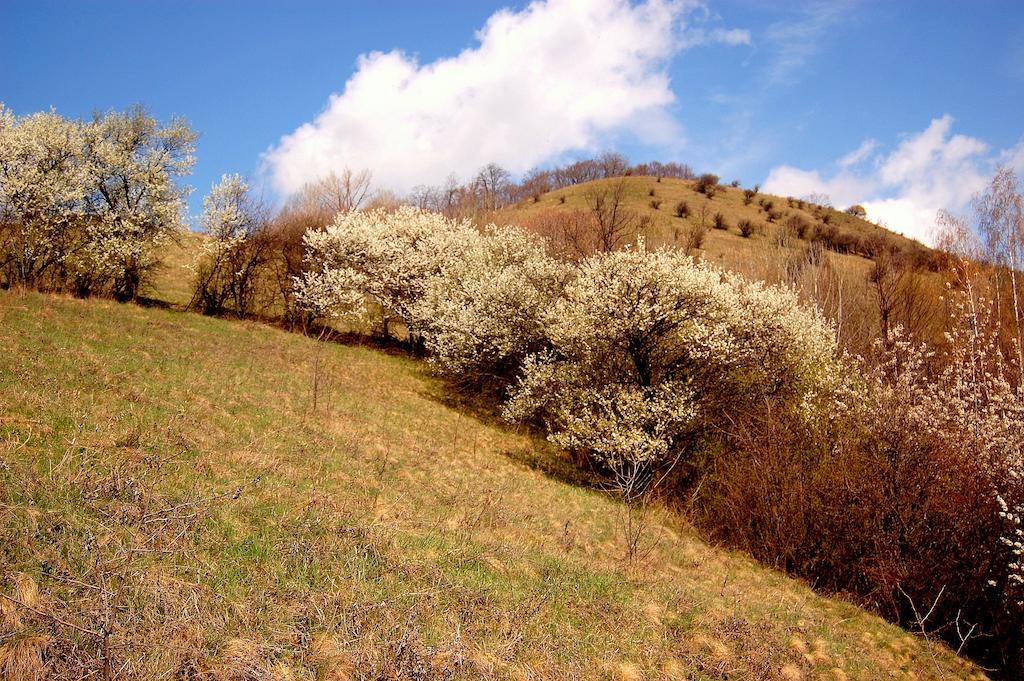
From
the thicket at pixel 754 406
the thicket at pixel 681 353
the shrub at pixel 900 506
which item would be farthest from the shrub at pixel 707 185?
the shrub at pixel 900 506

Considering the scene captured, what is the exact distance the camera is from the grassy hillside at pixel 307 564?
16.9ft

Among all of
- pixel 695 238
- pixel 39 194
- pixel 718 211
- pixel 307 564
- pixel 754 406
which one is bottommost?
pixel 307 564

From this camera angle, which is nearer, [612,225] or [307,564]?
[307,564]

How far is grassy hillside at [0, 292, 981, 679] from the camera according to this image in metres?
5.16

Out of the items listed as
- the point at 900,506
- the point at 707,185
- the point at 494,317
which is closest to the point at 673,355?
the point at 900,506

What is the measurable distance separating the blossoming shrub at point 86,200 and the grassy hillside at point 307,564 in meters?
11.1

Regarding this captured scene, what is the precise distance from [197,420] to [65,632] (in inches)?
262

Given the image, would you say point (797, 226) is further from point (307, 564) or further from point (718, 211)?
point (307, 564)

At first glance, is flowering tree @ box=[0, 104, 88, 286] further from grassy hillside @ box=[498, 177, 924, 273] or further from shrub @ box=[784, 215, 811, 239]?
shrub @ box=[784, 215, 811, 239]

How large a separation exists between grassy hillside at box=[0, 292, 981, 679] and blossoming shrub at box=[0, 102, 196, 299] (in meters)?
11.1

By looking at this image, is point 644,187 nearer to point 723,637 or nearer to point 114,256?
point 114,256

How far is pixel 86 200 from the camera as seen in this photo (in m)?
25.0

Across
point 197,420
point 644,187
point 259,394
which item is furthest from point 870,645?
point 644,187

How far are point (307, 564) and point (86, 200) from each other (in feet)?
85.1
